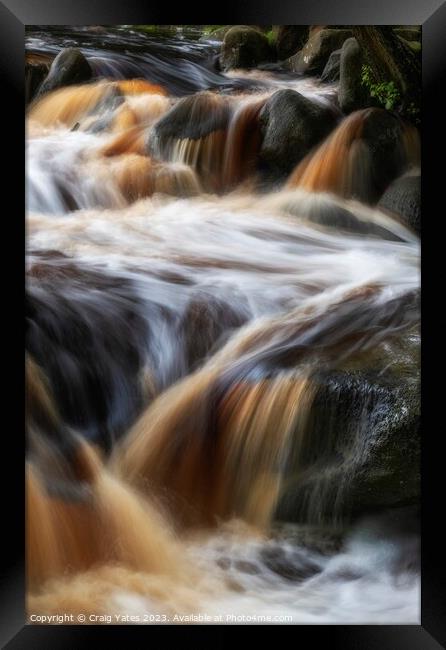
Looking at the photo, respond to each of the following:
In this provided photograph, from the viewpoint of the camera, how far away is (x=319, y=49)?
1.94 m

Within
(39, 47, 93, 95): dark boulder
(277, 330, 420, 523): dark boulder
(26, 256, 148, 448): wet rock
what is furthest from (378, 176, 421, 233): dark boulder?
(39, 47, 93, 95): dark boulder

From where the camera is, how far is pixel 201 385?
1925mm

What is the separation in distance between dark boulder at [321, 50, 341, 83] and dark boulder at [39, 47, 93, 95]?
78 centimetres

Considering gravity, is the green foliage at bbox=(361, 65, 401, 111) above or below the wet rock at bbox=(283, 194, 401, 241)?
above

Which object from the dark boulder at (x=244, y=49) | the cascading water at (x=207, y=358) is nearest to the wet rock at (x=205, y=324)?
the cascading water at (x=207, y=358)

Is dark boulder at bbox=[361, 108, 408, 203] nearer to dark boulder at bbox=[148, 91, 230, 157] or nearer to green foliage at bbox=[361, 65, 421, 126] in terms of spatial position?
green foliage at bbox=[361, 65, 421, 126]

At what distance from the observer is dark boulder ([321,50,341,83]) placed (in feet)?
6.40

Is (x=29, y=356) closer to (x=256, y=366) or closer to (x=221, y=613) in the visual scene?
(x=256, y=366)

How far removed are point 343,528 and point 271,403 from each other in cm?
45

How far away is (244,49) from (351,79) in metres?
0.37

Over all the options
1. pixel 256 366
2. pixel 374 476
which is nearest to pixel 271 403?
pixel 256 366

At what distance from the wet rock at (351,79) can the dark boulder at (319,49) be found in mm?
33

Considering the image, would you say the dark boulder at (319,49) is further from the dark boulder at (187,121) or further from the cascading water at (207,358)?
the dark boulder at (187,121)

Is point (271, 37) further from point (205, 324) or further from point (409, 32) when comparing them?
point (205, 324)
